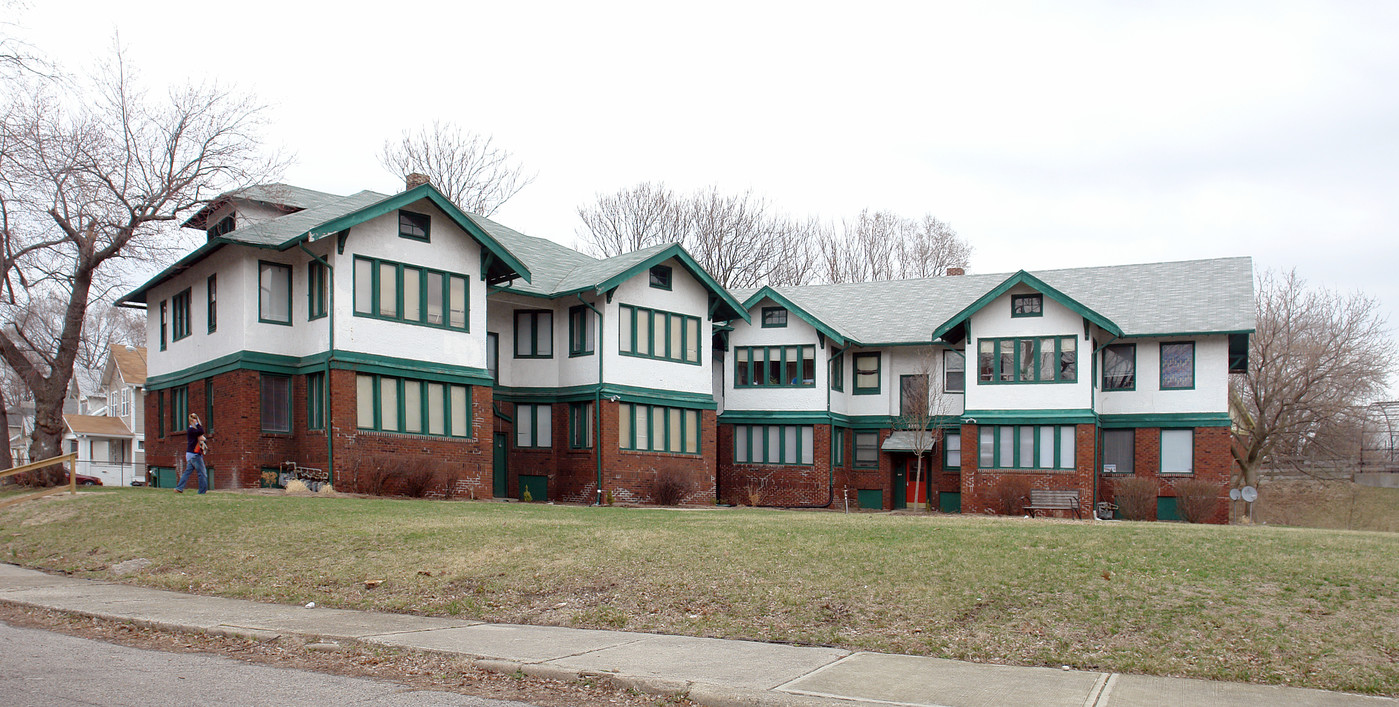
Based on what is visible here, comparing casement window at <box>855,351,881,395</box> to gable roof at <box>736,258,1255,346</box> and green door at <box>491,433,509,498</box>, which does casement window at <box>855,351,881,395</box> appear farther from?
green door at <box>491,433,509,498</box>

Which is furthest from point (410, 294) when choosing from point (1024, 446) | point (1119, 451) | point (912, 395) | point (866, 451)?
point (1119, 451)

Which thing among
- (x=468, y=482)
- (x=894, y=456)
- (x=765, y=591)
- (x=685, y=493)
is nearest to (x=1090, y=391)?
(x=894, y=456)

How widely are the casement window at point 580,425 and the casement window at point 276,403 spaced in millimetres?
7981

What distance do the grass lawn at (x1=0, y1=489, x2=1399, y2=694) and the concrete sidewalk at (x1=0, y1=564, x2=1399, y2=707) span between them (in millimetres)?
433

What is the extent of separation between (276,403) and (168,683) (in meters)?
18.9

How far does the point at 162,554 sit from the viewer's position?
1476 centimetres

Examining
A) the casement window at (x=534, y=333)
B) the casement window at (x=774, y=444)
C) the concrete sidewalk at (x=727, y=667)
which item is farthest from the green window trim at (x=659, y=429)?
the concrete sidewalk at (x=727, y=667)

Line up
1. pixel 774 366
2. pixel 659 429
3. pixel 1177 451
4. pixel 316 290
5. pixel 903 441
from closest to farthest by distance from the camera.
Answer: pixel 316 290, pixel 659 429, pixel 1177 451, pixel 903 441, pixel 774 366

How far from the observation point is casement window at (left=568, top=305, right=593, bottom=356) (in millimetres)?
30328

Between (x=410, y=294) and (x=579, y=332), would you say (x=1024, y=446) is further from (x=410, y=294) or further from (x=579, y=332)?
(x=410, y=294)

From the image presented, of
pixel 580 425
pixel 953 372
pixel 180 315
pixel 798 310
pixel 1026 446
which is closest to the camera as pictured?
pixel 180 315

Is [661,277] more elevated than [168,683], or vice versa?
[661,277]

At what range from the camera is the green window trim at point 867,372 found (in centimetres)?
3766

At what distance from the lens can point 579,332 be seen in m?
30.8
